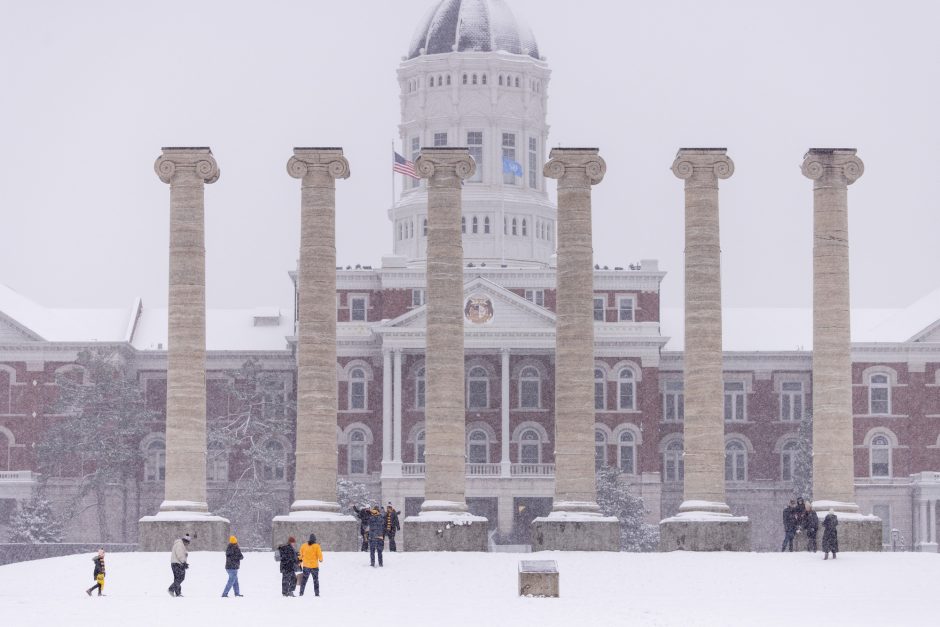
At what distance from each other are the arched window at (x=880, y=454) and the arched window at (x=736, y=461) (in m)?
7.09

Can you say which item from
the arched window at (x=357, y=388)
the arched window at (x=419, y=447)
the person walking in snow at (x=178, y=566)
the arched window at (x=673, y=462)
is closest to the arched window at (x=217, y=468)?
the arched window at (x=357, y=388)

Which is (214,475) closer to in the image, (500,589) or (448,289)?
(448,289)

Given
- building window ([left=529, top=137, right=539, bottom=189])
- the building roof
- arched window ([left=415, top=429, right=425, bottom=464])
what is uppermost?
the building roof

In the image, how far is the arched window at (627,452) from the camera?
12044cm

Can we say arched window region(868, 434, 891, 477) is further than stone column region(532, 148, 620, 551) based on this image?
Yes

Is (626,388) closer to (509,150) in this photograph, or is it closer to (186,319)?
(509,150)

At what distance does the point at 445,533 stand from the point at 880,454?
56.7 meters

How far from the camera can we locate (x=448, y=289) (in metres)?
73.4

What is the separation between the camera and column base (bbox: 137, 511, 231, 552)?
70.8 metres

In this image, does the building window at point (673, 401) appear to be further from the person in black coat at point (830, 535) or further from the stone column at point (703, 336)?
the person in black coat at point (830, 535)

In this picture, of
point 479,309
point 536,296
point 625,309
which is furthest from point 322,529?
point 536,296

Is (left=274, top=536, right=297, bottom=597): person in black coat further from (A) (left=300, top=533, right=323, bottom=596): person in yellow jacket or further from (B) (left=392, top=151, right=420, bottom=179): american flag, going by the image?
(B) (left=392, top=151, right=420, bottom=179): american flag

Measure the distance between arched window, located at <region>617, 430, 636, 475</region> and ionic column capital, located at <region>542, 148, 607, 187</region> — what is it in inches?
1911

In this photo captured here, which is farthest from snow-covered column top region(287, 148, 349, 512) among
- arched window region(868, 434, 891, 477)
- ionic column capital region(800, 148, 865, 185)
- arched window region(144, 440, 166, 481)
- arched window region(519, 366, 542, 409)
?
arched window region(868, 434, 891, 477)
